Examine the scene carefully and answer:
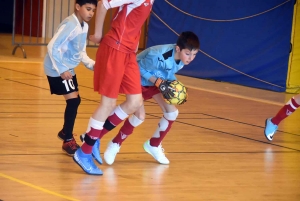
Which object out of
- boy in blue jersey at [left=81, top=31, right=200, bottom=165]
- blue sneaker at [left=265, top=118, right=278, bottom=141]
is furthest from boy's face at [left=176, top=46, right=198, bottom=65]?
blue sneaker at [left=265, top=118, right=278, bottom=141]

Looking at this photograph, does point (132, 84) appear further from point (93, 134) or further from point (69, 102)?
point (69, 102)

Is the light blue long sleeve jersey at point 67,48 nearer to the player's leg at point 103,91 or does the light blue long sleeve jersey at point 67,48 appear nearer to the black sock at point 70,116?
the black sock at point 70,116

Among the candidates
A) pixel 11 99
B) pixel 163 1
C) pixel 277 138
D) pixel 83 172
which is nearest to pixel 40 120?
pixel 11 99

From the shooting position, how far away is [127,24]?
400 centimetres

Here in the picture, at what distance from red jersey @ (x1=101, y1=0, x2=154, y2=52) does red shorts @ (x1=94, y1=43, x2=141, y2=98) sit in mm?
45

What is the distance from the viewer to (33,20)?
52.5ft

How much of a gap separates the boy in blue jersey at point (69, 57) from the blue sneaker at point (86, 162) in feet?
1.51

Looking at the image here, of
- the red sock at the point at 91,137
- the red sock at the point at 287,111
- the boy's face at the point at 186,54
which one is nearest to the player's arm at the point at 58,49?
→ the red sock at the point at 91,137

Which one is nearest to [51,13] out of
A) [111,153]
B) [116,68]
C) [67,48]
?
[67,48]

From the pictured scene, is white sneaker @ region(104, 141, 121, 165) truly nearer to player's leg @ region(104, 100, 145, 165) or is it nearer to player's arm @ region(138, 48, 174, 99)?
player's leg @ region(104, 100, 145, 165)

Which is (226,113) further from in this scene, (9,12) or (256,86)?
(9,12)

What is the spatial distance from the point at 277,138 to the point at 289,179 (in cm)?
153

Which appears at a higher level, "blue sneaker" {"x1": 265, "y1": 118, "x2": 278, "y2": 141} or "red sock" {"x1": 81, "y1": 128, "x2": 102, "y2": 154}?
"red sock" {"x1": 81, "y1": 128, "x2": 102, "y2": 154}

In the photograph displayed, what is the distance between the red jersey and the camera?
3.99m
